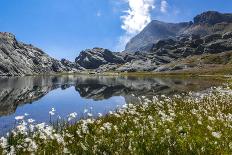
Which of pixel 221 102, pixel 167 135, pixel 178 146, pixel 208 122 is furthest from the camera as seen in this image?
pixel 221 102

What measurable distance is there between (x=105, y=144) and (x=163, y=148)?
1841mm

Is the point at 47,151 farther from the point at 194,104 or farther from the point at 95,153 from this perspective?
the point at 194,104

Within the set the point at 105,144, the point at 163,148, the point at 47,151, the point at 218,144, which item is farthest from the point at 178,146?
the point at 47,151

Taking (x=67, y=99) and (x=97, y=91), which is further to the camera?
(x=97, y=91)

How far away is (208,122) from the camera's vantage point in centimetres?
1563

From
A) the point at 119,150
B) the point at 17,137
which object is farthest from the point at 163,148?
the point at 17,137

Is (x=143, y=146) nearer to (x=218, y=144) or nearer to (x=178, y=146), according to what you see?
(x=178, y=146)

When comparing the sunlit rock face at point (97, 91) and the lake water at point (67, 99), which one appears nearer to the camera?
the lake water at point (67, 99)

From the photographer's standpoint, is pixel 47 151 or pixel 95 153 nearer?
pixel 95 153

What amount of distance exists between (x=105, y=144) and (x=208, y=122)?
533cm

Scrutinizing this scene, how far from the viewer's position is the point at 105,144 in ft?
39.9

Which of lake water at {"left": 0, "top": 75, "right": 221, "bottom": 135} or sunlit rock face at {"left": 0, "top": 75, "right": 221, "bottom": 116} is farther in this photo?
sunlit rock face at {"left": 0, "top": 75, "right": 221, "bottom": 116}

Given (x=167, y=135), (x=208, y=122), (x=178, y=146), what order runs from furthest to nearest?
(x=208, y=122)
(x=167, y=135)
(x=178, y=146)

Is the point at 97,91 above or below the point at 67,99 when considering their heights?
above
